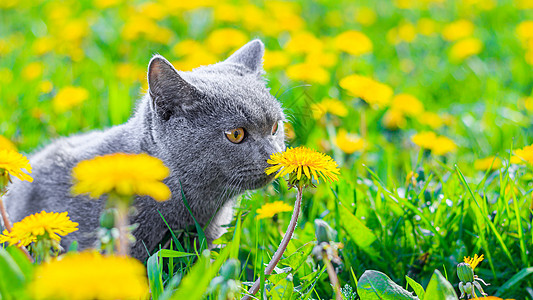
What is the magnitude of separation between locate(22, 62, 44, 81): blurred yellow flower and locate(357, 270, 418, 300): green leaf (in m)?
3.17

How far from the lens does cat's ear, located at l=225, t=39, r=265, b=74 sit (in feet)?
8.70

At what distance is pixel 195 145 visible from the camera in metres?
2.15

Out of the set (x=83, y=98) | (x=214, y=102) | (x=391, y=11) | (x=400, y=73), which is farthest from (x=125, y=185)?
(x=391, y=11)

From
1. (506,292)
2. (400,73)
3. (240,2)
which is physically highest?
(240,2)

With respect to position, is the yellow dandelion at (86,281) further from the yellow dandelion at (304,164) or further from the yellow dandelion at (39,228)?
the yellow dandelion at (304,164)

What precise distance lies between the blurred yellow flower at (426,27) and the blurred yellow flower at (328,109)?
2.22 m

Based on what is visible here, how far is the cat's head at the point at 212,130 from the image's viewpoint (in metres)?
2.11

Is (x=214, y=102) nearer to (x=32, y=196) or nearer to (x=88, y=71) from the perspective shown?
(x=32, y=196)

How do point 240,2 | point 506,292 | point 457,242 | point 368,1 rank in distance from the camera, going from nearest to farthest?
point 506,292 < point 457,242 < point 240,2 < point 368,1

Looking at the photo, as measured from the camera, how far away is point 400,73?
452cm

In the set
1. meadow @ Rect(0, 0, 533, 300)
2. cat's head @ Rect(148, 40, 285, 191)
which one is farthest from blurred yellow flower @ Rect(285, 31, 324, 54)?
cat's head @ Rect(148, 40, 285, 191)

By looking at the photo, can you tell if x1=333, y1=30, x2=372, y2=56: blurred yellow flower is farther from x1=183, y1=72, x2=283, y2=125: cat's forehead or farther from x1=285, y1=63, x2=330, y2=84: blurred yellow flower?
x1=183, y1=72, x2=283, y2=125: cat's forehead

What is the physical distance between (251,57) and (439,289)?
165cm

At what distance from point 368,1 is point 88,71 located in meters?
3.84
